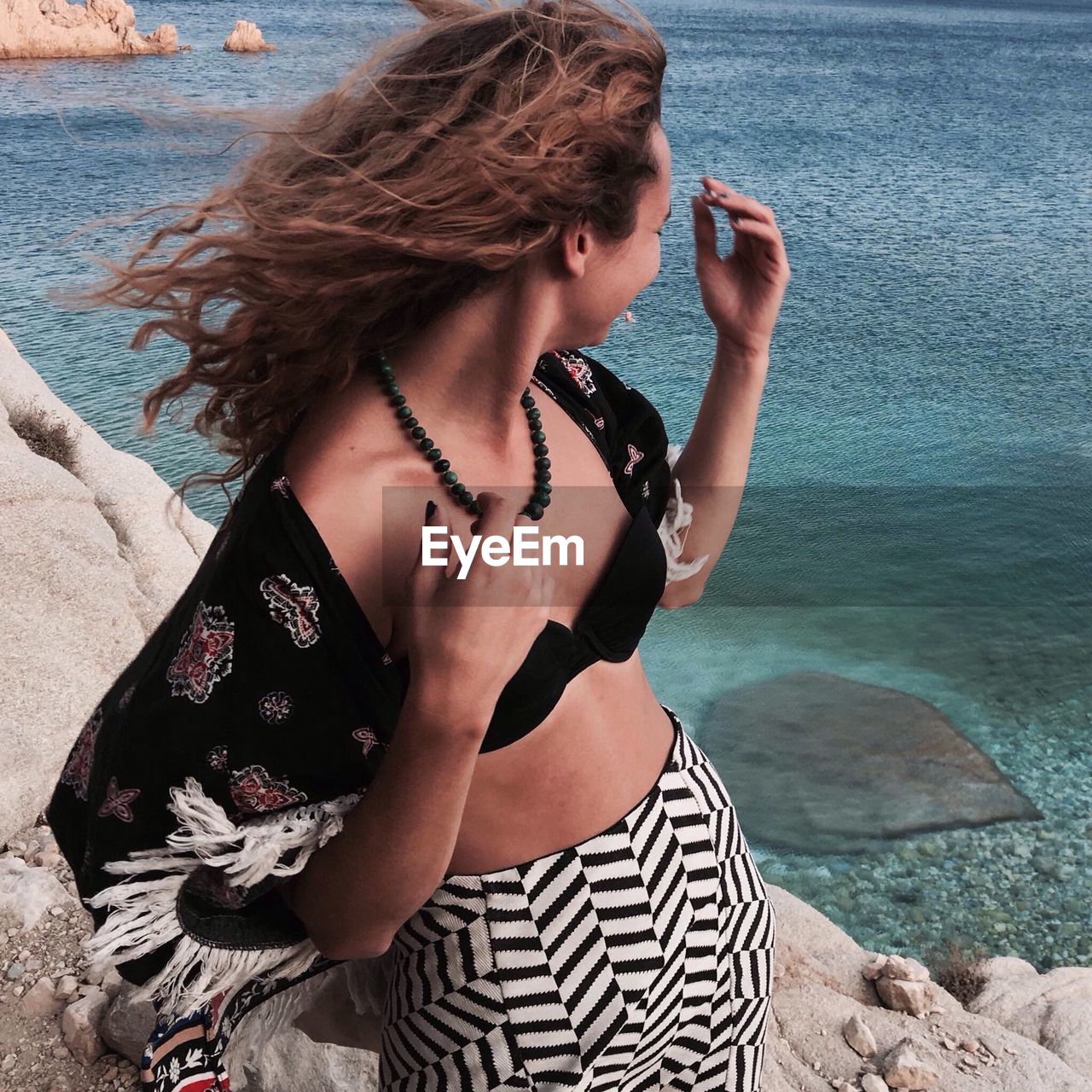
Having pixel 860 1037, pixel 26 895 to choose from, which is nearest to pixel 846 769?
pixel 860 1037

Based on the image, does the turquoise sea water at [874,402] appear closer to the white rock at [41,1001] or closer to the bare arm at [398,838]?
the bare arm at [398,838]

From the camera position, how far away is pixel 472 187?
1125 mm

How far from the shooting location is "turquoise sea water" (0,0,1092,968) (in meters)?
5.04

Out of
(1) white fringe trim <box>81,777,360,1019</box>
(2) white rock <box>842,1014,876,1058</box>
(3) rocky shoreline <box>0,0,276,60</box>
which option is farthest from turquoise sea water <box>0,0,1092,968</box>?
(3) rocky shoreline <box>0,0,276,60</box>

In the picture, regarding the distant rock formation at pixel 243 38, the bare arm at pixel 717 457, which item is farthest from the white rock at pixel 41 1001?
the distant rock formation at pixel 243 38

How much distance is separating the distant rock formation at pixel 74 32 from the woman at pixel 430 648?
29445 mm

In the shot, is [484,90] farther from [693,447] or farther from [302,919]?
[302,919]

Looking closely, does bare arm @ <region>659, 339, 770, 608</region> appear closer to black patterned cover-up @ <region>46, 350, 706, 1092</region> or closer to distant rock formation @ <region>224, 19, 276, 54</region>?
black patterned cover-up @ <region>46, 350, 706, 1092</region>

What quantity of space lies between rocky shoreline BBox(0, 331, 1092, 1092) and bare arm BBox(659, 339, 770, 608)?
2.76 feet

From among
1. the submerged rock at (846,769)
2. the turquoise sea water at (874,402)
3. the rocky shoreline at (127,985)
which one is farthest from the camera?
the submerged rock at (846,769)

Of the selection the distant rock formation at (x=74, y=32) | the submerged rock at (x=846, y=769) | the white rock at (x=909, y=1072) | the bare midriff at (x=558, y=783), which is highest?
the bare midriff at (x=558, y=783)

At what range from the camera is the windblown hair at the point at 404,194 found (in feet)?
3.72

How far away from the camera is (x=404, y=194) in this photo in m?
1.14

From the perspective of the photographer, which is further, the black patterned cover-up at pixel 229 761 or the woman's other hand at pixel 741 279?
the woman's other hand at pixel 741 279
